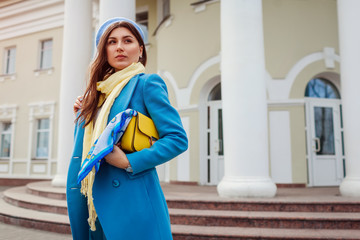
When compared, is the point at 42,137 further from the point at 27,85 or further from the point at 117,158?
the point at 117,158

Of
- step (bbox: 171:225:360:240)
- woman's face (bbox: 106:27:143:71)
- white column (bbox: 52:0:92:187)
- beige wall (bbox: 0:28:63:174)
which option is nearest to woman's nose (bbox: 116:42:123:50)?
woman's face (bbox: 106:27:143:71)

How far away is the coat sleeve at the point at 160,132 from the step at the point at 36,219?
428 centimetres

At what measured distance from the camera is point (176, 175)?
959 cm

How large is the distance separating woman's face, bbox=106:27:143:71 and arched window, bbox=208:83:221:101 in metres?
8.13

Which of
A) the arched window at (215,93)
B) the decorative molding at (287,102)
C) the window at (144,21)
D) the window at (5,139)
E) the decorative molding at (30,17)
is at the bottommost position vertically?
the window at (5,139)

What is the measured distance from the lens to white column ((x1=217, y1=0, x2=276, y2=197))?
5.52 meters

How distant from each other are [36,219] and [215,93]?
6.01 metres

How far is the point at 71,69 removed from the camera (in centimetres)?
871

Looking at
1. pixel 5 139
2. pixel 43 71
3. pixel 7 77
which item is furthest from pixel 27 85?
pixel 5 139

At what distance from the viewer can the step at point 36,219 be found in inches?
199

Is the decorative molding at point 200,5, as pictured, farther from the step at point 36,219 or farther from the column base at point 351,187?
the step at point 36,219

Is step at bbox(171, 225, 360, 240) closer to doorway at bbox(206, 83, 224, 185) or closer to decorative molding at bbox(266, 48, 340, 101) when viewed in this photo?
doorway at bbox(206, 83, 224, 185)

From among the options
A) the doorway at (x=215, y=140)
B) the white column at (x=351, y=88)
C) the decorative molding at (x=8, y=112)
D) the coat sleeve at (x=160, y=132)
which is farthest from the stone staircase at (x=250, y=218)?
the decorative molding at (x=8, y=112)

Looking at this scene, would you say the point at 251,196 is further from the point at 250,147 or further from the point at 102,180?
the point at 102,180
